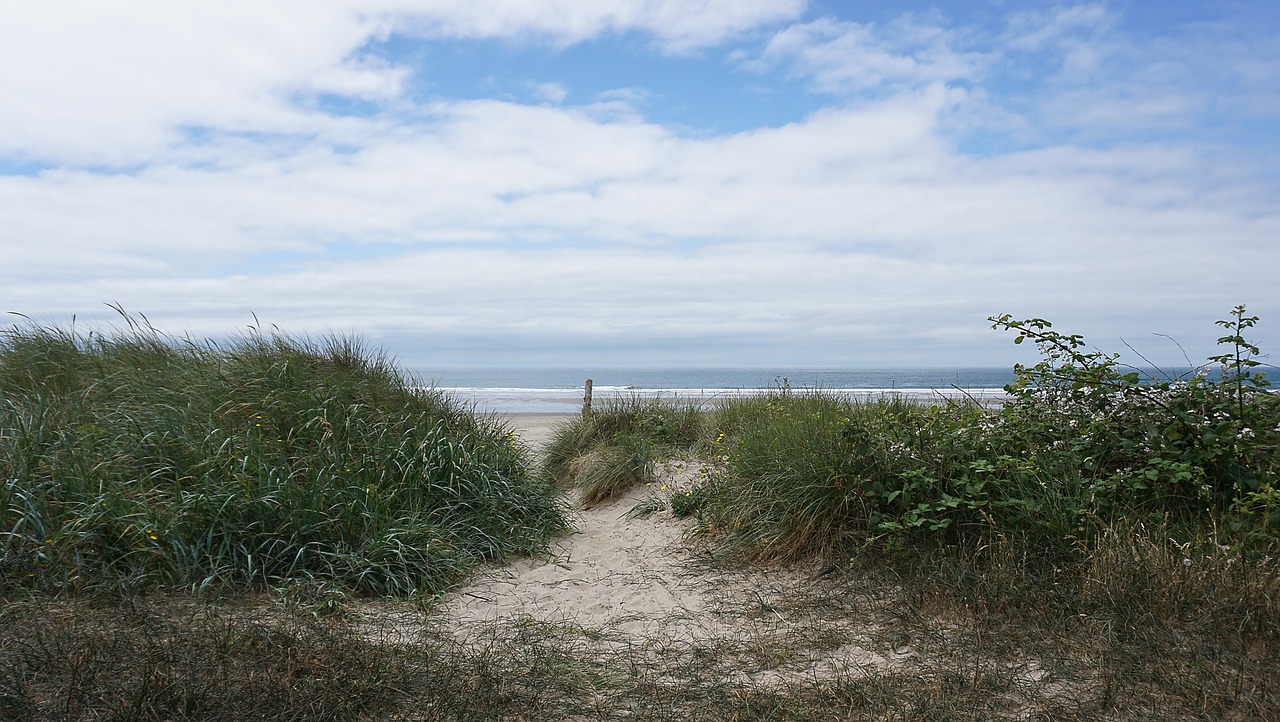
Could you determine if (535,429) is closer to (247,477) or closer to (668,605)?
(247,477)

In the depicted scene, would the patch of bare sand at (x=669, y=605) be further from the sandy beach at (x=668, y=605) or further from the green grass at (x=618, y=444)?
the green grass at (x=618, y=444)

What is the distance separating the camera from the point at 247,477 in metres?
5.57

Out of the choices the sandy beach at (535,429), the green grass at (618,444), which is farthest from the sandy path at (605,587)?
the sandy beach at (535,429)

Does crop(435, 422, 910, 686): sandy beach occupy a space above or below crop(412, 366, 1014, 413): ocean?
below

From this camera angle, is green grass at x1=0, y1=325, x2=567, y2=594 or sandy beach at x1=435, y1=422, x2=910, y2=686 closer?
sandy beach at x1=435, y1=422, x2=910, y2=686

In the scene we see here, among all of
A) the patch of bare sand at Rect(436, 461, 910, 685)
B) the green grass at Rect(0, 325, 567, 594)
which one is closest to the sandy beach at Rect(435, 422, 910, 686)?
the patch of bare sand at Rect(436, 461, 910, 685)

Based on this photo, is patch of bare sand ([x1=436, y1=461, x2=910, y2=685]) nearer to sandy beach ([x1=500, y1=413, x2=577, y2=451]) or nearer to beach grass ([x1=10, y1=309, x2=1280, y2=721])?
beach grass ([x1=10, y1=309, x2=1280, y2=721])

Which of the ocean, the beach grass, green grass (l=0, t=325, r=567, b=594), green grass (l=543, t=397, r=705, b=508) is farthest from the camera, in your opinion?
the ocean

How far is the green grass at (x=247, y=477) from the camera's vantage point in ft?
16.9

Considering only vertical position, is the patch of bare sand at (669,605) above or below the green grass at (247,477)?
below

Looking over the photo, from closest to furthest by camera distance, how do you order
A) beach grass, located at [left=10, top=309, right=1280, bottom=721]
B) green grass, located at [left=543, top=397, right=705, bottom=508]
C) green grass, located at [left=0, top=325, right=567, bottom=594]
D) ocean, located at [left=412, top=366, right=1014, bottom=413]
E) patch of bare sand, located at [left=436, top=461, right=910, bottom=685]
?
beach grass, located at [left=10, top=309, right=1280, bottom=721] < patch of bare sand, located at [left=436, top=461, right=910, bottom=685] < green grass, located at [left=0, top=325, right=567, bottom=594] < green grass, located at [left=543, top=397, right=705, bottom=508] < ocean, located at [left=412, top=366, right=1014, bottom=413]

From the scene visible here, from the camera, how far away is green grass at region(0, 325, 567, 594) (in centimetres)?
514

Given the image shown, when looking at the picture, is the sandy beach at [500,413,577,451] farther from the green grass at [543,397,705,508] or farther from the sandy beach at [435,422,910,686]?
the sandy beach at [435,422,910,686]

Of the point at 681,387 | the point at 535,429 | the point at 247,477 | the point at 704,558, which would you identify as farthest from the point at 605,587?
the point at 681,387
